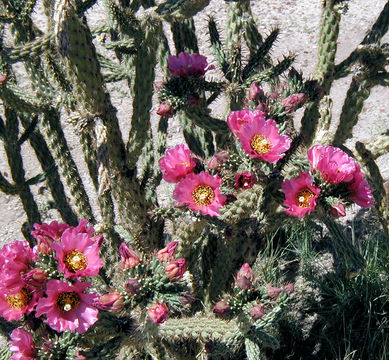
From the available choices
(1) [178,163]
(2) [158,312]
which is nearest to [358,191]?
(1) [178,163]

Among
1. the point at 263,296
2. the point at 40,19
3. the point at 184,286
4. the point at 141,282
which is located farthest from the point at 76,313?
the point at 40,19

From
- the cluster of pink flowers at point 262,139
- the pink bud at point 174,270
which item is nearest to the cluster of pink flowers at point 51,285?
the pink bud at point 174,270

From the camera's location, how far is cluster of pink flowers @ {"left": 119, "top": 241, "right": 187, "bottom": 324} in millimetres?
2010

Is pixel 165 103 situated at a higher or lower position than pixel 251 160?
higher

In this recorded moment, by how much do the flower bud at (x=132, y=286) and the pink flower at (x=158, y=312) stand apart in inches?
3.2

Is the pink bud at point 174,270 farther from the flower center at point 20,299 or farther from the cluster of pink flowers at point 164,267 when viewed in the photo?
the flower center at point 20,299

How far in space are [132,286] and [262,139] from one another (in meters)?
0.72

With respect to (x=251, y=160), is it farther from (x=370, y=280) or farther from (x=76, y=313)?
(x=370, y=280)

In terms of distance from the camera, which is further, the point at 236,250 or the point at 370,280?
the point at 370,280

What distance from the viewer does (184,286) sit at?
220cm

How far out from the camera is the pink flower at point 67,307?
1.86 meters

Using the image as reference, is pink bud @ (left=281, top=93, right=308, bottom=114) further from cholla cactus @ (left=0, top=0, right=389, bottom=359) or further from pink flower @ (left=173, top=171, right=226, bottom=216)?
pink flower @ (left=173, top=171, right=226, bottom=216)

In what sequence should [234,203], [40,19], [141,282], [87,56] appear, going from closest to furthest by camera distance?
[141,282]
[87,56]
[234,203]
[40,19]

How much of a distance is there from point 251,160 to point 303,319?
161 cm
